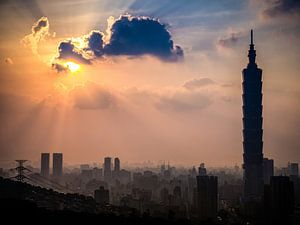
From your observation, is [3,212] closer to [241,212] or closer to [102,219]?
[102,219]

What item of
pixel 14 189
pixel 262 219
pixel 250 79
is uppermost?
pixel 250 79

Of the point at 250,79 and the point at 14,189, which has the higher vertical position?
the point at 250,79

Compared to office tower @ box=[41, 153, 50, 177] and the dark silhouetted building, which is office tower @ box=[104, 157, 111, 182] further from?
the dark silhouetted building

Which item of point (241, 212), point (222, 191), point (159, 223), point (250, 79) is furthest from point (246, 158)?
point (159, 223)

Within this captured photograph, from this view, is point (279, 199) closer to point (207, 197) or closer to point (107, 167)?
point (207, 197)

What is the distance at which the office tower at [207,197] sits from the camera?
94.2 feet

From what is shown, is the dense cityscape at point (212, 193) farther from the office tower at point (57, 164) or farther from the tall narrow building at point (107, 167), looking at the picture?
the tall narrow building at point (107, 167)

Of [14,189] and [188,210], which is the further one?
[188,210]

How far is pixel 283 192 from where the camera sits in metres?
29.5

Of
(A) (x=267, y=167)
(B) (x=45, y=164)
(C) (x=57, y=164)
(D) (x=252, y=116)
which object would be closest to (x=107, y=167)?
(C) (x=57, y=164)

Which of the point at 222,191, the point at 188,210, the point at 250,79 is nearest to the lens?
the point at 188,210

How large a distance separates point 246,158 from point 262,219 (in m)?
31.4

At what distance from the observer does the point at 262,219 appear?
27219 millimetres

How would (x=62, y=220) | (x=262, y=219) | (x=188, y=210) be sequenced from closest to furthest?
(x=62, y=220)
(x=262, y=219)
(x=188, y=210)
